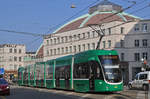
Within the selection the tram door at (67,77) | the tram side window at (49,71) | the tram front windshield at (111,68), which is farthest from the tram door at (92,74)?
the tram side window at (49,71)

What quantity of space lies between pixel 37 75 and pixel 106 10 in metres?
43.3

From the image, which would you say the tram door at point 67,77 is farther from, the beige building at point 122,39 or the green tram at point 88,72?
the beige building at point 122,39

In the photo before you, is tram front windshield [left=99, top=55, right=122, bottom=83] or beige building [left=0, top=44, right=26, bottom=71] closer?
tram front windshield [left=99, top=55, right=122, bottom=83]

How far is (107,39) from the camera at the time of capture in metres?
63.9

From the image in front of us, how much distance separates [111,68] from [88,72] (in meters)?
1.91

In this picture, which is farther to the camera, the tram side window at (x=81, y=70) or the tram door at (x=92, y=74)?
the tram side window at (x=81, y=70)

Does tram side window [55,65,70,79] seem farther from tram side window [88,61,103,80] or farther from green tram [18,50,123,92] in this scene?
tram side window [88,61,103,80]

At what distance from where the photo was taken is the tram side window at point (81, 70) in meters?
22.5

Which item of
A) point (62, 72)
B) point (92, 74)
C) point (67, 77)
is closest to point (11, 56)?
point (62, 72)

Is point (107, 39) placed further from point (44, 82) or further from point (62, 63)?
point (62, 63)

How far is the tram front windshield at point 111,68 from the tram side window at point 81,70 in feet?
5.28

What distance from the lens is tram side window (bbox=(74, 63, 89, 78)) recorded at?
22.5 m

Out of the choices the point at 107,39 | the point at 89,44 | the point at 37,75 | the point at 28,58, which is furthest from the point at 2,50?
the point at 37,75

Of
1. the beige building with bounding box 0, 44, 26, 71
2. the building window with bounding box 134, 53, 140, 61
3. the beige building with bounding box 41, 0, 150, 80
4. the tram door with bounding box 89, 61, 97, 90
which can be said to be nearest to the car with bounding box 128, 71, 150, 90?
the tram door with bounding box 89, 61, 97, 90
